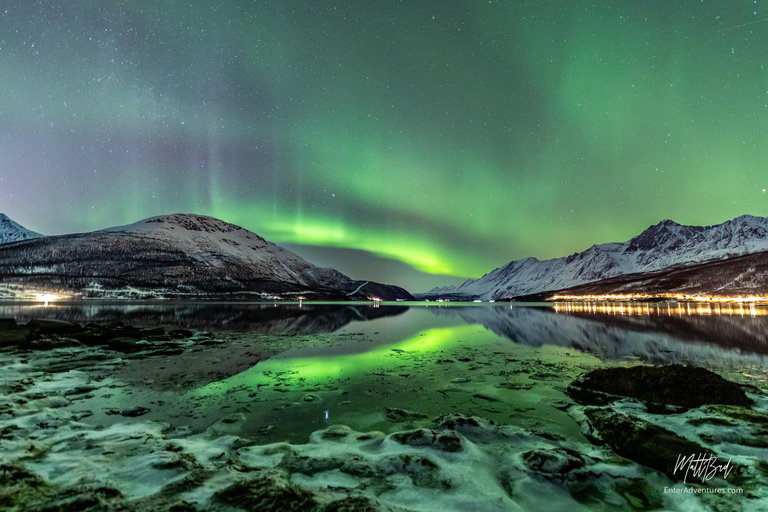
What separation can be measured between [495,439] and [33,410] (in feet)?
52.4

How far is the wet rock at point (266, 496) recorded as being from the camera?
5.86 meters

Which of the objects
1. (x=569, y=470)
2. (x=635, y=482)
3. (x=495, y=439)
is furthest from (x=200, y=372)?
(x=635, y=482)

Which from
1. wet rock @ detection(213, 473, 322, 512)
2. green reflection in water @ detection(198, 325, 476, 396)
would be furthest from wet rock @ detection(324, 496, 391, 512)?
green reflection in water @ detection(198, 325, 476, 396)

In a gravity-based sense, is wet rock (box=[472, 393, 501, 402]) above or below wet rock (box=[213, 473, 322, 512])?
below

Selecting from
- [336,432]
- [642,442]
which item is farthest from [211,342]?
[642,442]

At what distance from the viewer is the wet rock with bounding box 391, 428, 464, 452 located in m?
9.46

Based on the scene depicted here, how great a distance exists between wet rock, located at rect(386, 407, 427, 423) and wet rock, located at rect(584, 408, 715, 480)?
5.66m

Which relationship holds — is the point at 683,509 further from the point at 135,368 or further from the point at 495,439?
the point at 135,368

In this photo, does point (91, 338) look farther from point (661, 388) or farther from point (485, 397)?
point (661, 388)

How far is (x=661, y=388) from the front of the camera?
1412cm

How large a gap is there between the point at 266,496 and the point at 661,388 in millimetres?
16183

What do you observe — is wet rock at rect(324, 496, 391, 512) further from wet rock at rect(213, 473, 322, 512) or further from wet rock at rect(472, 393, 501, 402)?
wet rock at rect(472, 393, 501, 402)

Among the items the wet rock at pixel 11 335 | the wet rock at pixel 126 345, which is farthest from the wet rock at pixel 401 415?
the wet rock at pixel 11 335

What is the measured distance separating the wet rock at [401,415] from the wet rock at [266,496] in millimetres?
6250
